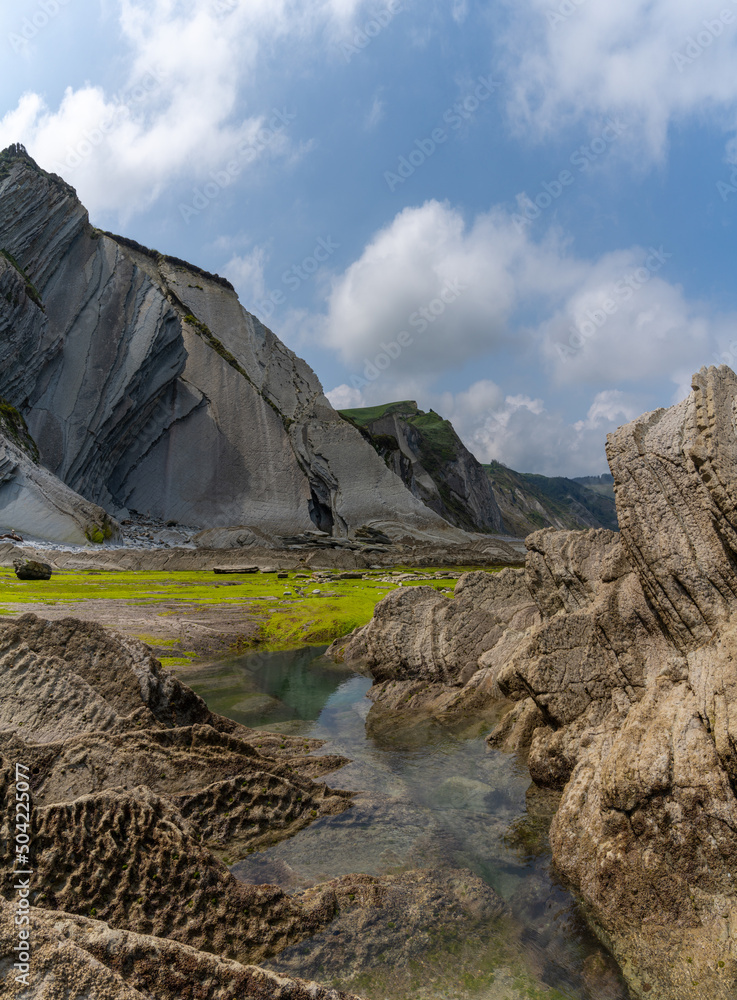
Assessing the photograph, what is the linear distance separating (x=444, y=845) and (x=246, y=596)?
66.1ft

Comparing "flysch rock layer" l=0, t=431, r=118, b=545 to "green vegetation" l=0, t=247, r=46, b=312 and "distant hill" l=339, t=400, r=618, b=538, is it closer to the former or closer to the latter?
"green vegetation" l=0, t=247, r=46, b=312

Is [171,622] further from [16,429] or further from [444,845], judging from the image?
[16,429]

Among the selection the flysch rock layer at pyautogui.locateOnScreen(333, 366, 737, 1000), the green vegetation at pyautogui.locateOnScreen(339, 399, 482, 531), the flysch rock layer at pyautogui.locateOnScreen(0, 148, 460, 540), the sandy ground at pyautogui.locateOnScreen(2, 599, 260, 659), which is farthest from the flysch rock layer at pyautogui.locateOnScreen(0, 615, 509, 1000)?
the green vegetation at pyautogui.locateOnScreen(339, 399, 482, 531)

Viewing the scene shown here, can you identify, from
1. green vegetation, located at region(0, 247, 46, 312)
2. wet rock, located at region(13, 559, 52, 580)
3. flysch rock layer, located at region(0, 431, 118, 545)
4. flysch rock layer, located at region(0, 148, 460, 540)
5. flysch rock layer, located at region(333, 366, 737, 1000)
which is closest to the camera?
flysch rock layer, located at region(333, 366, 737, 1000)

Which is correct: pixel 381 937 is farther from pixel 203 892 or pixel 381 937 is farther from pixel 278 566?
pixel 278 566

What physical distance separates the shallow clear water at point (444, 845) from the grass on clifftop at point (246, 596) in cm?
779

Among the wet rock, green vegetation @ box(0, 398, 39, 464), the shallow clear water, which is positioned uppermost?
green vegetation @ box(0, 398, 39, 464)

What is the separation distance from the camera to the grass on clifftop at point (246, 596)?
20.2 m

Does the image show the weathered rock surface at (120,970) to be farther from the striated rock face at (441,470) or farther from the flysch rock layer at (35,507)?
the striated rock face at (441,470)

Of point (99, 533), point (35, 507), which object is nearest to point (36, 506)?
point (35, 507)

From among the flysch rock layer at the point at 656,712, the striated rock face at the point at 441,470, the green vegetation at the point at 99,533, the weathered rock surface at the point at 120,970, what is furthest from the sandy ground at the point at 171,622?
the striated rock face at the point at 441,470

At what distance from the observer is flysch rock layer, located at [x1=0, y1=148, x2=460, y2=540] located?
56.2 metres

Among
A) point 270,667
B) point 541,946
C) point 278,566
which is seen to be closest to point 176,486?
point 278,566

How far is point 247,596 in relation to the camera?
2559 cm
